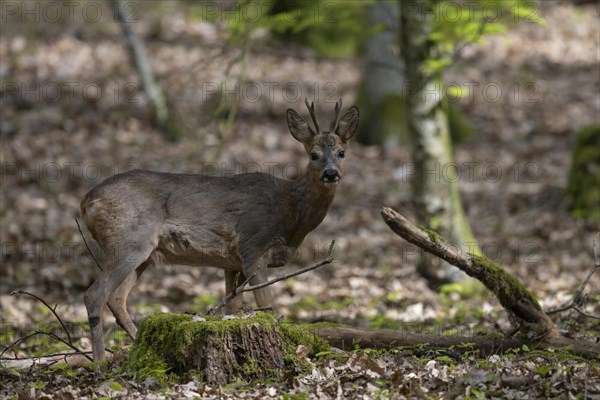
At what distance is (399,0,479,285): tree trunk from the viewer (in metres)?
9.16

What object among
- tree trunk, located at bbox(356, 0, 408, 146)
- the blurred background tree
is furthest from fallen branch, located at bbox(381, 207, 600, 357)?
tree trunk, located at bbox(356, 0, 408, 146)

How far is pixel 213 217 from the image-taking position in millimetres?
6809

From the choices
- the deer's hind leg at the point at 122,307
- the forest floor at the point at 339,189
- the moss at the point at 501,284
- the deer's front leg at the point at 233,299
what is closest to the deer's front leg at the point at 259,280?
the deer's front leg at the point at 233,299

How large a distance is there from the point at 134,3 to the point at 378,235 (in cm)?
1177

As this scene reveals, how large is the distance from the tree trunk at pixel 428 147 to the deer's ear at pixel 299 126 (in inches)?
104

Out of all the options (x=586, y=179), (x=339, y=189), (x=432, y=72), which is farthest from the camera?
(x=339, y=189)

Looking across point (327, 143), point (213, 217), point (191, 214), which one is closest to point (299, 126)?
point (327, 143)

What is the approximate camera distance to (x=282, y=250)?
6.94 meters

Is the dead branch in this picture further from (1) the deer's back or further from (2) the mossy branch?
(1) the deer's back

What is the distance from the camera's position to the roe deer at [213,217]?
639 centimetres

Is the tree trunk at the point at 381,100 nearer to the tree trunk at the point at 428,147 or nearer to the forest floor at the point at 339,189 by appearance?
the forest floor at the point at 339,189

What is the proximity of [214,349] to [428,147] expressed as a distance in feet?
16.8

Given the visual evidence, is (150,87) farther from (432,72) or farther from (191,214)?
(191,214)

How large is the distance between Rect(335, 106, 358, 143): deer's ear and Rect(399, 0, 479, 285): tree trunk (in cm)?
247
